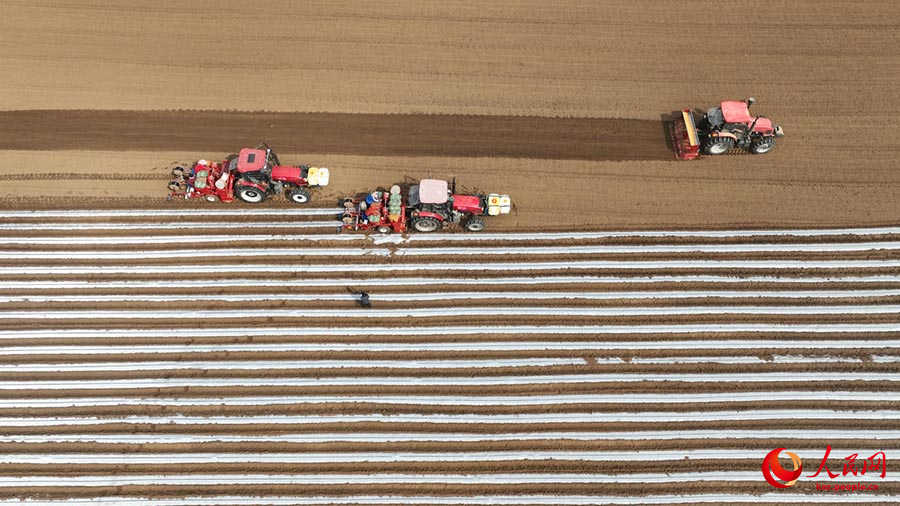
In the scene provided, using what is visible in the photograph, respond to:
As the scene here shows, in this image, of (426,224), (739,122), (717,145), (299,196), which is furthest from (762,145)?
(299,196)

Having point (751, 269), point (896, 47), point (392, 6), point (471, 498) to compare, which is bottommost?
point (471, 498)

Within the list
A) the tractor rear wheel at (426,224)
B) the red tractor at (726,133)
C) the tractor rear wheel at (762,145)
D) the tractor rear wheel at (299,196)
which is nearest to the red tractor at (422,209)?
the tractor rear wheel at (426,224)

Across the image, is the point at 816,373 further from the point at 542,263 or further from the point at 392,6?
the point at 392,6

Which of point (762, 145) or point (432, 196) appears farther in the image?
point (762, 145)

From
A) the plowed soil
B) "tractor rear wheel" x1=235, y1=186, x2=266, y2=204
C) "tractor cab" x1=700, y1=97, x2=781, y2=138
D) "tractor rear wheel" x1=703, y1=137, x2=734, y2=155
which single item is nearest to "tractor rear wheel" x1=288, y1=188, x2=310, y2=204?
the plowed soil

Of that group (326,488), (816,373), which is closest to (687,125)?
(816,373)

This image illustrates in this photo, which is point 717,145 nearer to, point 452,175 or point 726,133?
point 726,133
